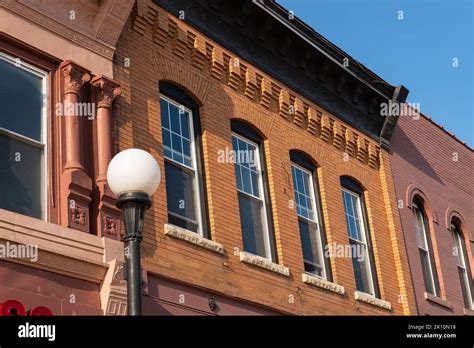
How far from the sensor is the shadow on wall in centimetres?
1991

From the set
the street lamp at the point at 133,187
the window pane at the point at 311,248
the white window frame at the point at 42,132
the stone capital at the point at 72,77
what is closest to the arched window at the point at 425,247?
the window pane at the point at 311,248

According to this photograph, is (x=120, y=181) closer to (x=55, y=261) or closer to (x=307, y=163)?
(x=55, y=261)

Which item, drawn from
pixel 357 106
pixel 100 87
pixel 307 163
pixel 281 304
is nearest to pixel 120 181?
pixel 100 87

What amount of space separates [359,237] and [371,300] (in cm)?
153

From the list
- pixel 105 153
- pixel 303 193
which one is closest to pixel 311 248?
pixel 303 193

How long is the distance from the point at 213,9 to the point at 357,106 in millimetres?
4751

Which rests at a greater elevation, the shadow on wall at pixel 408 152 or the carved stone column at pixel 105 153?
the shadow on wall at pixel 408 152

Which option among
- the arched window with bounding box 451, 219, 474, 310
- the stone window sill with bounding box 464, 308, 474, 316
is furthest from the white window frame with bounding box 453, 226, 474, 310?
the stone window sill with bounding box 464, 308, 474, 316

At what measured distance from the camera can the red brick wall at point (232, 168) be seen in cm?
1297

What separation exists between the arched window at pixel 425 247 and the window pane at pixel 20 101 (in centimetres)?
1047

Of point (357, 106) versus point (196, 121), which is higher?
point (357, 106)

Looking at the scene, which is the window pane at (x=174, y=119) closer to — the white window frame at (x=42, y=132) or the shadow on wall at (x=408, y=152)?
the white window frame at (x=42, y=132)

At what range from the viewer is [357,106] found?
1881 cm

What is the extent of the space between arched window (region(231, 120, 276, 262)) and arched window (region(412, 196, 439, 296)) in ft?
17.7
